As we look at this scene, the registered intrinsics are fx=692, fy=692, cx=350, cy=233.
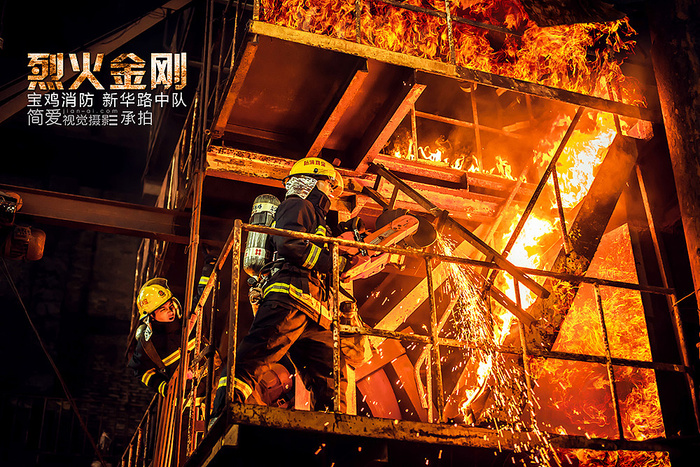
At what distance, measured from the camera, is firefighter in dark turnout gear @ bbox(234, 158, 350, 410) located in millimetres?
4824

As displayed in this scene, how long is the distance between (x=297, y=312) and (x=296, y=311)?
19 millimetres

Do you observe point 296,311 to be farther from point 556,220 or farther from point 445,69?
point 556,220

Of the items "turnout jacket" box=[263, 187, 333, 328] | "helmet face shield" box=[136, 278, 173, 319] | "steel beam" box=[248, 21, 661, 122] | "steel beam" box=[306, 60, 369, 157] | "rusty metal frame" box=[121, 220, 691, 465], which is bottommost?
"rusty metal frame" box=[121, 220, 691, 465]

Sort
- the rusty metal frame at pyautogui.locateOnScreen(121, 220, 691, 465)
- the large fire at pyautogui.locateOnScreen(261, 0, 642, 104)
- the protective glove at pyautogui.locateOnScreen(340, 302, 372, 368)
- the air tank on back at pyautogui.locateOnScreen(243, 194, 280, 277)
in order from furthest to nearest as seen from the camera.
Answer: the large fire at pyautogui.locateOnScreen(261, 0, 642, 104)
the air tank on back at pyautogui.locateOnScreen(243, 194, 280, 277)
the protective glove at pyautogui.locateOnScreen(340, 302, 372, 368)
the rusty metal frame at pyautogui.locateOnScreen(121, 220, 691, 465)

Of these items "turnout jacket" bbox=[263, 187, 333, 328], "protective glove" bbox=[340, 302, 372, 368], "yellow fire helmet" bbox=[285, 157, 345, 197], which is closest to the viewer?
"turnout jacket" bbox=[263, 187, 333, 328]

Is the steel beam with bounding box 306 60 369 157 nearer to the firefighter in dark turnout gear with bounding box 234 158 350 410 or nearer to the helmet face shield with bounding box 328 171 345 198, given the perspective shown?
the helmet face shield with bounding box 328 171 345 198

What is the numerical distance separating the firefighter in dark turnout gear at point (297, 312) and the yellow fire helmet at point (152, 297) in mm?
3003

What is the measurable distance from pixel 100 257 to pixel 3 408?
149 inches

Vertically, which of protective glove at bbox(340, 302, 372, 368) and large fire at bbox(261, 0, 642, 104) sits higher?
large fire at bbox(261, 0, 642, 104)

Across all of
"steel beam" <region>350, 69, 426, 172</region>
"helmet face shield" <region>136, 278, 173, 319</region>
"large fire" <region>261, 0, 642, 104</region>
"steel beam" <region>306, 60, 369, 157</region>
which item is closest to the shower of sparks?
"steel beam" <region>350, 69, 426, 172</region>

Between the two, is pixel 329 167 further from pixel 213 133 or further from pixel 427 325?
pixel 427 325

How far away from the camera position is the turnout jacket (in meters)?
5.04

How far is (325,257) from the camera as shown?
5195 mm

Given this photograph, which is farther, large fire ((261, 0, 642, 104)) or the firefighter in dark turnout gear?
large fire ((261, 0, 642, 104))
